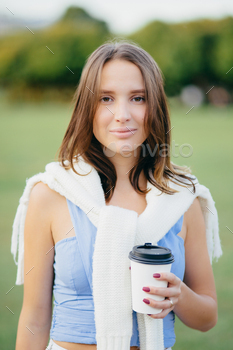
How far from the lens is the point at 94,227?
61.1 inches

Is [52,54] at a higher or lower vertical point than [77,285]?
higher

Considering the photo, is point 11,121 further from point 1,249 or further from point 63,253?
point 63,253

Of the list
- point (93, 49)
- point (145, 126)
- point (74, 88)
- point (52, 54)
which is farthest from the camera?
point (52, 54)

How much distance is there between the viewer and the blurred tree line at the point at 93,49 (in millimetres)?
40469

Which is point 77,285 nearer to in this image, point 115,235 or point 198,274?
point 115,235

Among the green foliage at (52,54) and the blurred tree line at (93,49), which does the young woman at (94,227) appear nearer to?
the blurred tree line at (93,49)

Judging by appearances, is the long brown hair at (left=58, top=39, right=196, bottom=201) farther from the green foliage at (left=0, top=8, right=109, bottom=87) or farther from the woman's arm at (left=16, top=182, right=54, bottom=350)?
the green foliage at (left=0, top=8, right=109, bottom=87)

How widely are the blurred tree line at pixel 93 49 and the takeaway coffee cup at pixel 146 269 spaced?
126ft

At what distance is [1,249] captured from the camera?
5828mm

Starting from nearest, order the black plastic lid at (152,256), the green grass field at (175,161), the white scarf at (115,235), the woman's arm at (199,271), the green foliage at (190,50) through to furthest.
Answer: the black plastic lid at (152,256), the white scarf at (115,235), the woman's arm at (199,271), the green grass field at (175,161), the green foliage at (190,50)

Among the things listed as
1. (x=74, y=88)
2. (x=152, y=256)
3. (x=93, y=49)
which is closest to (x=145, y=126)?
(x=152, y=256)

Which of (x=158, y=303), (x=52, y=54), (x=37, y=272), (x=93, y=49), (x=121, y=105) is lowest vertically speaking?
(x=158, y=303)

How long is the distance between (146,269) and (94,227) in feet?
1.08

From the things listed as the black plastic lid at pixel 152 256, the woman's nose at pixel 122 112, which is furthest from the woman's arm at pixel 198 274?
the woman's nose at pixel 122 112
